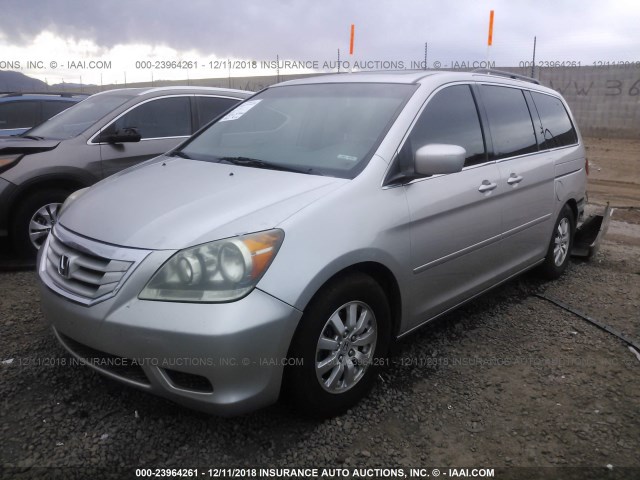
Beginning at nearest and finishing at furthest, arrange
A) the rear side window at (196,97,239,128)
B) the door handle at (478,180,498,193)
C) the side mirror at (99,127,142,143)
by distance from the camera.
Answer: the door handle at (478,180,498,193) < the side mirror at (99,127,142,143) < the rear side window at (196,97,239,128)

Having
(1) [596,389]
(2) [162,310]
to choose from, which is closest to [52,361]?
A: (2) [162,310]

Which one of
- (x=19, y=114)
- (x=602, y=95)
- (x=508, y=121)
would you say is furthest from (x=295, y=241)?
(x=602, y=95)

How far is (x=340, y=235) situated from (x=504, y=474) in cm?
129

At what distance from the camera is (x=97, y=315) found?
2.32 meters

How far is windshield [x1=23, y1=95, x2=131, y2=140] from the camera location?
17.9 feet

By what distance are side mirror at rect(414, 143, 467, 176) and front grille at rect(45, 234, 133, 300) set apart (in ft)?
5.13

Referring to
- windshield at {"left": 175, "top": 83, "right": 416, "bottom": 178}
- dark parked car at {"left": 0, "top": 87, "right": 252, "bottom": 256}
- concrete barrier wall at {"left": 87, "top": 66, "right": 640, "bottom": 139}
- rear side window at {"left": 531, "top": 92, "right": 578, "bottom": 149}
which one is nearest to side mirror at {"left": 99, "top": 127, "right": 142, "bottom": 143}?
dark parked car at {"left": 0, "top": 87, "right": 252, "bottom": 256}

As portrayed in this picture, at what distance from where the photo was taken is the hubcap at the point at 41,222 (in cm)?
494

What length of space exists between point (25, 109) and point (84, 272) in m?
6.74

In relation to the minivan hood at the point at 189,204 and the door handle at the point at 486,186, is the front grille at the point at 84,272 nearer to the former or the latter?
the minivan hood at the point at 189,204

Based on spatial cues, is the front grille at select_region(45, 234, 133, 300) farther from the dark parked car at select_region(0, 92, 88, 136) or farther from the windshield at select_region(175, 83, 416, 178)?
the dark parked car at select_region(0, 92, 88, 136)

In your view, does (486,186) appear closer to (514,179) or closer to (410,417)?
(514,179)

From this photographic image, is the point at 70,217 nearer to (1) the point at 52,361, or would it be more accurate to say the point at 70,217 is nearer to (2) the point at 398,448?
(1) the point at 52,361

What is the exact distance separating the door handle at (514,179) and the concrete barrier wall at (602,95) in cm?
1433
